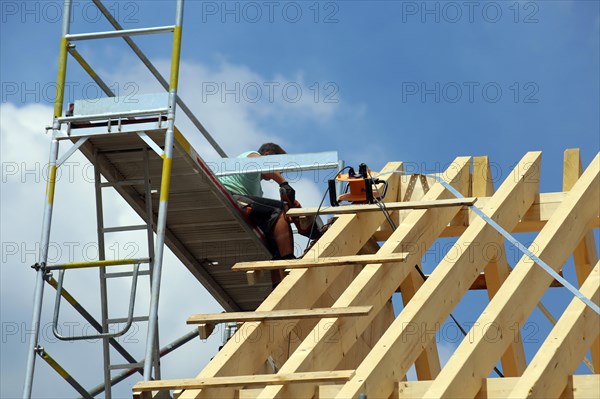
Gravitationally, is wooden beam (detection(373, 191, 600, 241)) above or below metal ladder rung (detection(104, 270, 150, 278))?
above

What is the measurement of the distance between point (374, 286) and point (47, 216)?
238 cm

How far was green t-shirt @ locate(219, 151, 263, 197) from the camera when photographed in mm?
10395

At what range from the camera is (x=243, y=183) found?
34.3ft

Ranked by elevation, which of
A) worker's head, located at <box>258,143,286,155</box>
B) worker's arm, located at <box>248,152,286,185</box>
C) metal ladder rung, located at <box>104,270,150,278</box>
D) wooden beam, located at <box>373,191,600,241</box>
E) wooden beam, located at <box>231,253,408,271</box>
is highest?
worker's head, located at <box>258,143,286,155</box>

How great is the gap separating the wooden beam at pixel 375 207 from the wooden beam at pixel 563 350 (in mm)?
1336

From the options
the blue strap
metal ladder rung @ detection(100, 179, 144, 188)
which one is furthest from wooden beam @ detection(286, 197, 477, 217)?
metal ladder rung @ detection(100, 179, 144, 188)

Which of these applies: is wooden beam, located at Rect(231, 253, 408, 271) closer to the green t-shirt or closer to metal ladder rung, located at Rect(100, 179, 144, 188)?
metal ladder rung, located at Rect(100, 179, 144, 188)

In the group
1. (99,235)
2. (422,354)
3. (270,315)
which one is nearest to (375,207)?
(270,315)

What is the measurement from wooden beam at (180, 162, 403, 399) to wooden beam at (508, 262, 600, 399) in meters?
1.84

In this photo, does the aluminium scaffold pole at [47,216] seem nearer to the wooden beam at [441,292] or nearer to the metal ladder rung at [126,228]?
the metal ladder rung at [126,228]

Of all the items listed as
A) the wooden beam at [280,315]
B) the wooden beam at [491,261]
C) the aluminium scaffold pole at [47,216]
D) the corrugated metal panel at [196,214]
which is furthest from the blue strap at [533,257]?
the aluminium scaffold pole at [47,216]

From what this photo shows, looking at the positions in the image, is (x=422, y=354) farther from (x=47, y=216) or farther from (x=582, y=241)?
(x=47, y=216)

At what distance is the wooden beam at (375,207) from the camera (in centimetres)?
Result: 917

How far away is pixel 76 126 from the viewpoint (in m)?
8.81
